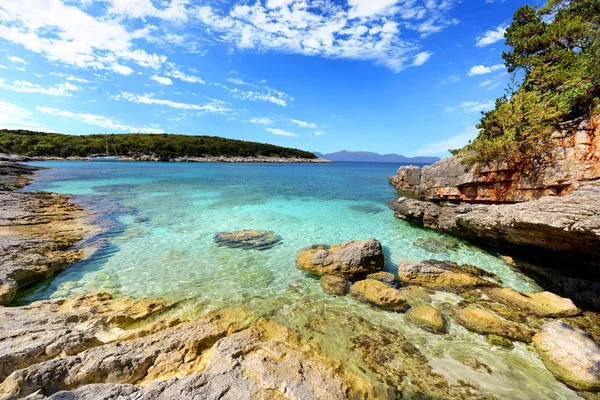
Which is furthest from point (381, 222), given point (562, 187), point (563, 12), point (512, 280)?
point (563, 12)

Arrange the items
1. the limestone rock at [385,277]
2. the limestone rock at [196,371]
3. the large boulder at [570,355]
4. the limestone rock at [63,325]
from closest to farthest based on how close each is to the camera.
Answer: the limestone rock at [196,371]
the limestone rock at [63,325]
the large boulder at [570,355]
the limestone rock at [385,277]

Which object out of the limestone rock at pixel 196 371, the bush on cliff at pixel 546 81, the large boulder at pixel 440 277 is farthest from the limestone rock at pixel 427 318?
the bush on cliff at pixel 546 81

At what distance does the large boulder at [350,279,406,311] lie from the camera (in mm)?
7645

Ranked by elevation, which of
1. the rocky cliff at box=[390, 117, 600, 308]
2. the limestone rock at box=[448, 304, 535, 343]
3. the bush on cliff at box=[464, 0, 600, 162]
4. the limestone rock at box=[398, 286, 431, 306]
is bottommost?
the limestone rock at box=[398, 286, 431, 306]

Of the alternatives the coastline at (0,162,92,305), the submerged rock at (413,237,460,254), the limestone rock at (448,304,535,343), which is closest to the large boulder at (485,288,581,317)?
the limestone rock at (448,304,535,343)

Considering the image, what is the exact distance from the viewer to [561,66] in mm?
17219

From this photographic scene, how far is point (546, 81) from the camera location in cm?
1711

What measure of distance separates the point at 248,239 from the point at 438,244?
10.3m

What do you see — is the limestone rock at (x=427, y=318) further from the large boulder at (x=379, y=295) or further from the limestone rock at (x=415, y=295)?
the limestone rock at (x=415, y=295)

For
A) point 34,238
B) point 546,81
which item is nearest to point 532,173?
point 546,81

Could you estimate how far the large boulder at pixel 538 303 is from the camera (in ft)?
23.7

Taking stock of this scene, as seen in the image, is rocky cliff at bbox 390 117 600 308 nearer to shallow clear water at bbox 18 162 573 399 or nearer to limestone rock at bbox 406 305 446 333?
shallow clear water at bbox 18 162 573 399

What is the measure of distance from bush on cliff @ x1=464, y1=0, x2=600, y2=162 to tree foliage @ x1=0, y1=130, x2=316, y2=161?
357 feet

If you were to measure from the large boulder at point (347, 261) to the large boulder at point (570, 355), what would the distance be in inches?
197
